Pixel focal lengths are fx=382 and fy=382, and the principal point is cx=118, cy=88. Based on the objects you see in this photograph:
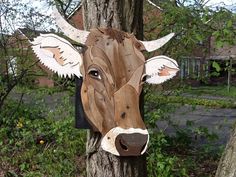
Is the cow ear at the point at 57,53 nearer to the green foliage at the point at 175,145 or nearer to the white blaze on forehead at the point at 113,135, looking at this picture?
the white blaze on forehead at the point at 113,135

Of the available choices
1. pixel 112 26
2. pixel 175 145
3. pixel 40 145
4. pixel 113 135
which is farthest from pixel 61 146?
pixel 113 135

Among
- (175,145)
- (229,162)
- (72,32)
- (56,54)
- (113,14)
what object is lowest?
(175,145)

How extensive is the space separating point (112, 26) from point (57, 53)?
408 mm

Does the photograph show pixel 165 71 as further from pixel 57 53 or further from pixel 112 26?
pixel 57 53

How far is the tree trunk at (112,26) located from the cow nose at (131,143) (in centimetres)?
23

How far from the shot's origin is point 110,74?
2.03 m

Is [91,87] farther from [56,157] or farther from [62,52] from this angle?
[56,157]

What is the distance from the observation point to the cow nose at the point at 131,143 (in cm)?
197

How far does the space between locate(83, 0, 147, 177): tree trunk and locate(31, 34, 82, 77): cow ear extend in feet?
1.05

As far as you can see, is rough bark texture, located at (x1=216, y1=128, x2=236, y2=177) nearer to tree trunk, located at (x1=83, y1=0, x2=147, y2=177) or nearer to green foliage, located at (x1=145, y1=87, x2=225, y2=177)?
tree trunk, located at (x1=83, y1=0, x2=147, y2=177)

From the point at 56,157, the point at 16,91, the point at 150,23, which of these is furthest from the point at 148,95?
the point at 16,91

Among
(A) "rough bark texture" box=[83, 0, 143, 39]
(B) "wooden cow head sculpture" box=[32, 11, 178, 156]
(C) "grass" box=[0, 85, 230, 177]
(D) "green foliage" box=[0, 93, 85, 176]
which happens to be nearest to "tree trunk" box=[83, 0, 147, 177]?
(A) "rough bark texture" box=[83, 0, 143, 39]

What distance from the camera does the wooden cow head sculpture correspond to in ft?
6.55

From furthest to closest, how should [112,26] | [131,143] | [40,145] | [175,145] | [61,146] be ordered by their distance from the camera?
[175,145], [40,145], [61,146], [112,26], [131,143]
